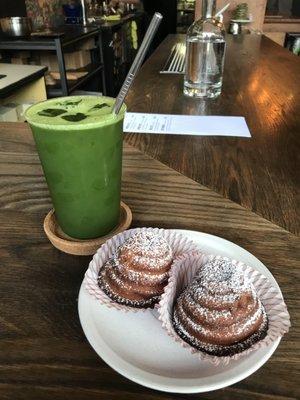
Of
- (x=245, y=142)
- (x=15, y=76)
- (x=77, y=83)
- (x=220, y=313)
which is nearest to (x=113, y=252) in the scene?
(x=220, y=313)

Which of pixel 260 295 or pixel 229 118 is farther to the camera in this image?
pixel 229 118

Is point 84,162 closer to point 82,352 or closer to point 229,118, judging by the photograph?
point 82,352

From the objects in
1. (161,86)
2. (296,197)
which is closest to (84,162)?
(296,197)

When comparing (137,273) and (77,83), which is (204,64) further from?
(77,83)

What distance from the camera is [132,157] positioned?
990mm

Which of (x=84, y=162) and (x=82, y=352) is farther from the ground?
(x=84, y=162)

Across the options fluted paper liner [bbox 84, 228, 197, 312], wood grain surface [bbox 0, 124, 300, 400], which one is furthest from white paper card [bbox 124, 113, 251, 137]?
fluted paper liner [bbox 84, 228, 197, 312]

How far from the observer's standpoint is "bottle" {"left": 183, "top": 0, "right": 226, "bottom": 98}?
1.61 meters

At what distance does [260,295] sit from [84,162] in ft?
1.12

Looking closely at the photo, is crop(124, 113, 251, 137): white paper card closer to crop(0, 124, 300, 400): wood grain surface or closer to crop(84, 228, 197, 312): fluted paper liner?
crop(0, 124, 300, 400): wood grain surface

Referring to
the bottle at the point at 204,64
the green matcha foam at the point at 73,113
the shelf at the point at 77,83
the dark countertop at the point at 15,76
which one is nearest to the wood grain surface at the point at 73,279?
the green matcha foam at the point at 73,113

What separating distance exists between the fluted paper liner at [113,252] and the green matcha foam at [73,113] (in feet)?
0.62

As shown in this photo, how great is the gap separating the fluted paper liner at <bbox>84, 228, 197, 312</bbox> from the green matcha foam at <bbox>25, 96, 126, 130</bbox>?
0.62 feet

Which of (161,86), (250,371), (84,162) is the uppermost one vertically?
(84,162)
